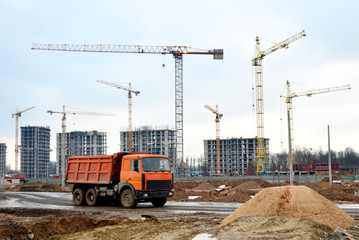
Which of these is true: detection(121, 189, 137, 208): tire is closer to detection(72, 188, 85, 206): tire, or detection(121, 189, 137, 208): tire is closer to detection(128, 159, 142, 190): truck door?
detection(128, 159, 142, 190): truck door

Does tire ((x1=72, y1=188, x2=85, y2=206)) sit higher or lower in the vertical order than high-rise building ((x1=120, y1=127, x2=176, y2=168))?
lower

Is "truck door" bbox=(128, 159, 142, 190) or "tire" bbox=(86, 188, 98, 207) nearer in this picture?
"truck door" bbox=(128, 159, 142, 190)

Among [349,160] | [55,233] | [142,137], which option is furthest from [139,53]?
[349,160]

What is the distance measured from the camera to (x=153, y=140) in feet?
525

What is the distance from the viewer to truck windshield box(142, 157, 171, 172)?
2064 centimetres

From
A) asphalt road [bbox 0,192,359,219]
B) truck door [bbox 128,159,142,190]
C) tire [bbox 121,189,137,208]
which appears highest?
truck door [bbox 128,159,142,190]

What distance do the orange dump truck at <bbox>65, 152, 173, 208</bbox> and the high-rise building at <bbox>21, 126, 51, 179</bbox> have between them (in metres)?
155

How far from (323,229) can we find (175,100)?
275ft

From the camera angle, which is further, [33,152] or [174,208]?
[33,152]

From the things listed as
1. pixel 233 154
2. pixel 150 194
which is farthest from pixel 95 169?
pixel 233 154

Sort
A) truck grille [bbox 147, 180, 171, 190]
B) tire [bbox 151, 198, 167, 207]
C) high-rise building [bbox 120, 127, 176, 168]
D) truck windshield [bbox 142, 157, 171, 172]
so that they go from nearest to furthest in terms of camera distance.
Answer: truck grille [bbox 147, 180, 171, 190] < truck windshield [bbox 142, 157, 171, 172] < tire [bbox 151, 198, 167, 207] < high-rise building [bbox 120, 127, 176, 168]

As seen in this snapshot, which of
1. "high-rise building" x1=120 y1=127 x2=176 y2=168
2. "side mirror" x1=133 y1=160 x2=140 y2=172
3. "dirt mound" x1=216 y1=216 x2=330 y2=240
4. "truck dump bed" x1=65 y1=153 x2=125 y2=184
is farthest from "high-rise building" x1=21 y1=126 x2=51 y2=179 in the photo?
"dirt mound" x1=216 y1=216 x2=330 y2=240

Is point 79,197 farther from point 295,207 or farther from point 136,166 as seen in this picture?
point 295,207

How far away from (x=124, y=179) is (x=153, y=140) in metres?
139
